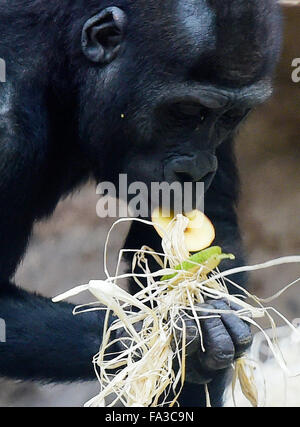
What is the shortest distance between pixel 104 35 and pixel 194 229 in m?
0.66

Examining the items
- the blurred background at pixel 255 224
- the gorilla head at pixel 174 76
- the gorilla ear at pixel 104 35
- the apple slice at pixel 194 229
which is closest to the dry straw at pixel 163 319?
the apple slice at pixel 194 229

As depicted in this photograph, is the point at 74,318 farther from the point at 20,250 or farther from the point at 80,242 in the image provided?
the point at 80,242

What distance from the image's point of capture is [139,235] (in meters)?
3.31

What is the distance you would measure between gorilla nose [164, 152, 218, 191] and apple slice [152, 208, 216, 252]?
15cm

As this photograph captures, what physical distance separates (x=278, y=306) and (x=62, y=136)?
8.86ft

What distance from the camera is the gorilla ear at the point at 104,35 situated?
8.70 feet

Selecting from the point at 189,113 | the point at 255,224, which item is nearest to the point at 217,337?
the point at 189,113

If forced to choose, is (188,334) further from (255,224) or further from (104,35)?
(255,224)

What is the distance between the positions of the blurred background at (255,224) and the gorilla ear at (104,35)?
2369 mm

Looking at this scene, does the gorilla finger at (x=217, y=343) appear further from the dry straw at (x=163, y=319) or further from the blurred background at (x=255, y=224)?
the blurred background at (x=255, y=224)

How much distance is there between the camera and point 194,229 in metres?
2.74

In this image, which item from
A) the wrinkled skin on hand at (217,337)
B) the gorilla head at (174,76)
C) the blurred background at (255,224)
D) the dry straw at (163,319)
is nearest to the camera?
the dry straw at (163,319)

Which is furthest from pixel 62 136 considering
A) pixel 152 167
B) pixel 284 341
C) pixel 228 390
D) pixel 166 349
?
pixel 284 341

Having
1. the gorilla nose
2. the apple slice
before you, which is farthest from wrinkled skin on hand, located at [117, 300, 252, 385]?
the gorilla nose
